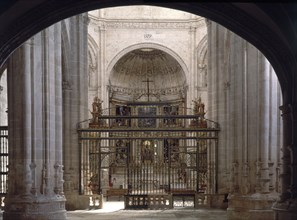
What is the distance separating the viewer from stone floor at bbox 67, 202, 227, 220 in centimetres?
1854

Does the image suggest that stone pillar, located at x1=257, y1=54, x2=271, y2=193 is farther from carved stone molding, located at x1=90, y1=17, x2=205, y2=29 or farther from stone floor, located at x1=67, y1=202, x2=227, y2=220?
carved stone molding, located at x1=90, y1=17, x2=205, y2=29

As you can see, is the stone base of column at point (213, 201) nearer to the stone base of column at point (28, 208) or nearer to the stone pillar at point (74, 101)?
the stone pillar at point (74, 101)

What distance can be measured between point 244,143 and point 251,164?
737 millimetres

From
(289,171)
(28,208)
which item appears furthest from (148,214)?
(289,171)

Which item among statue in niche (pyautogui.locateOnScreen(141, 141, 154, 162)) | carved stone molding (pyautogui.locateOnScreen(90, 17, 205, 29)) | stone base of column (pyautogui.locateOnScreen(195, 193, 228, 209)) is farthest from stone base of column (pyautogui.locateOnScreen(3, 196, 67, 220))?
carved stone molding (pyautogui.locateOnScreen(90, 17, 205, 29))

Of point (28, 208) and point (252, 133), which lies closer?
point (28, 208)

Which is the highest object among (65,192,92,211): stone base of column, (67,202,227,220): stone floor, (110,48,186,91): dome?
(110,48,186,91): dome

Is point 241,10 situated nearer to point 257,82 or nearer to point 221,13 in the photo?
point 221,13

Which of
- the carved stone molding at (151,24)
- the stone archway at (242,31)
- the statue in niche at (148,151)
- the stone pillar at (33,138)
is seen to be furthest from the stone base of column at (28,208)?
the carved stone molding at (151,24)

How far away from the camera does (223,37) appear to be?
80.2 ft

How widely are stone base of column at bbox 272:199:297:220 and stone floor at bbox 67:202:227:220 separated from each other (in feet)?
29.7

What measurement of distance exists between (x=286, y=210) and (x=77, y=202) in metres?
14.1

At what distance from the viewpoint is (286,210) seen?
29.5 feet

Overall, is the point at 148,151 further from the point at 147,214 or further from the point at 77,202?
the point at 147,214
